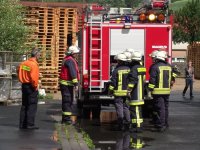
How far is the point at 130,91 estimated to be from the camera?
13.9 m

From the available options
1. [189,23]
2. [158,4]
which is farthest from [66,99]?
[189,23]

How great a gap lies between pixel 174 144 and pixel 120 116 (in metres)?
2.22

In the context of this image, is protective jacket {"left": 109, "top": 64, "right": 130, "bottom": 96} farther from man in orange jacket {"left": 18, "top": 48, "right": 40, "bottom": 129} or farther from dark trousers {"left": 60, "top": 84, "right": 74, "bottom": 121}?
man in orange jacket {"left": 18, "top": 48, "right": 40, "bottom": 129}

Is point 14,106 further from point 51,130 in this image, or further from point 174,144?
point 174,144

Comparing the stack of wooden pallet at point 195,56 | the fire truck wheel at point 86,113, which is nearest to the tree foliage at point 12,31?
the fire truck wheel at point 86,113

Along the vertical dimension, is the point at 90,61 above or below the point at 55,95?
above

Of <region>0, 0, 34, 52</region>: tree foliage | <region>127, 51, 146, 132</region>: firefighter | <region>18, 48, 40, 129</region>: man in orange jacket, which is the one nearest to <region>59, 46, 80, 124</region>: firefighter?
<region>18, 48, 40, 129</region>: man in orange jacket

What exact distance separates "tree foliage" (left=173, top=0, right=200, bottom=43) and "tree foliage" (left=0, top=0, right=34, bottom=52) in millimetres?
34970

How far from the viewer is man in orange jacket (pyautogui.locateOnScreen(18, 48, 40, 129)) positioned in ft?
45.4

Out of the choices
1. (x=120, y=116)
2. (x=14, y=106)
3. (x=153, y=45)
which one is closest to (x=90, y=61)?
(x=153, y=45)

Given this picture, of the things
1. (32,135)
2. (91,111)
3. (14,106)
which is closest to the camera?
(32,135)

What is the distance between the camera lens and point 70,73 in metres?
15.0

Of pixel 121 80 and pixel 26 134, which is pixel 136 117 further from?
pixel 26 134

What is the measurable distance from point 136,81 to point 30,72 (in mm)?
2183
